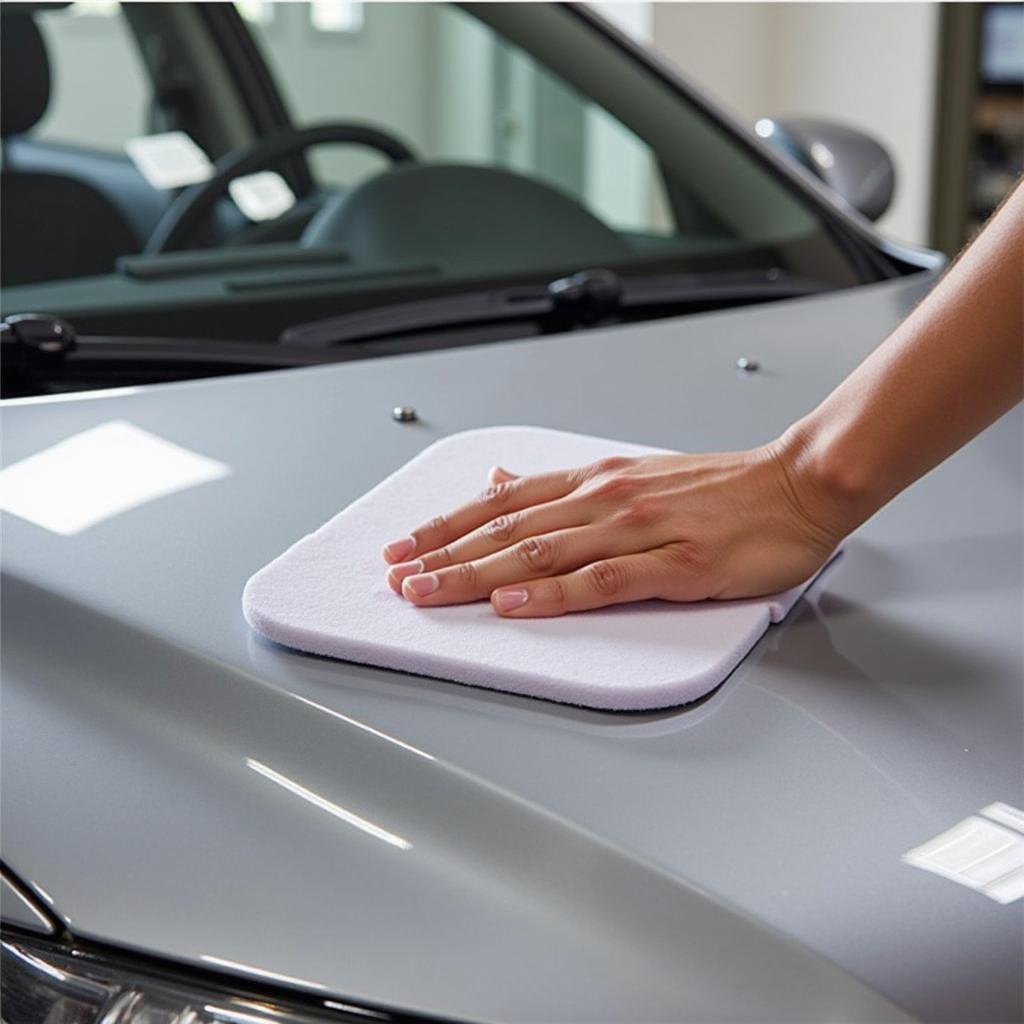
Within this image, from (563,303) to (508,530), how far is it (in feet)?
1.55

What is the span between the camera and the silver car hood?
55 cm

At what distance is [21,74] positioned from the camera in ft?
4.99

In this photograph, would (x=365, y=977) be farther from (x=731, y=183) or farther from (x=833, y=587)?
(x=731, y=183)

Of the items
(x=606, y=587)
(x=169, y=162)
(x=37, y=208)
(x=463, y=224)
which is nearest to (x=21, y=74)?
(x=169, y=162)

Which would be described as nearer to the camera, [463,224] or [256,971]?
[256,971]

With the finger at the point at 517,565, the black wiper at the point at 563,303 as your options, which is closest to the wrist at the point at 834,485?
the finger at the point at 517,565

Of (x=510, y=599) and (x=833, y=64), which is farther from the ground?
(x=510, y=599)

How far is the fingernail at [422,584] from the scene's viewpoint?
771 mm

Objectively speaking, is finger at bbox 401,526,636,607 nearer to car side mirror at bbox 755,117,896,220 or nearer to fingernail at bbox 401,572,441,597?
fingernail at bbox 401,572,441,597

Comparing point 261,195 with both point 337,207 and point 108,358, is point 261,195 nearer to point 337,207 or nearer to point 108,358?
point 337,207

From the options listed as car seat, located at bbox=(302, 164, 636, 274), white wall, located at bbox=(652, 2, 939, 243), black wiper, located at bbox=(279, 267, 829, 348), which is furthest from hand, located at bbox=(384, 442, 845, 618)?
white wall, located at bbox=(652, 2, 939, 243)

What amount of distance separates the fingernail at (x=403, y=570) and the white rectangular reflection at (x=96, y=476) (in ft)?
0.52

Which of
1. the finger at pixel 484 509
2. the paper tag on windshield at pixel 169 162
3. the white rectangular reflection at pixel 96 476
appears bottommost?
the finger at pixel 484 509

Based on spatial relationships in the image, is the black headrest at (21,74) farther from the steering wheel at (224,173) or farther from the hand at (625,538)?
the hand at (625,538)
